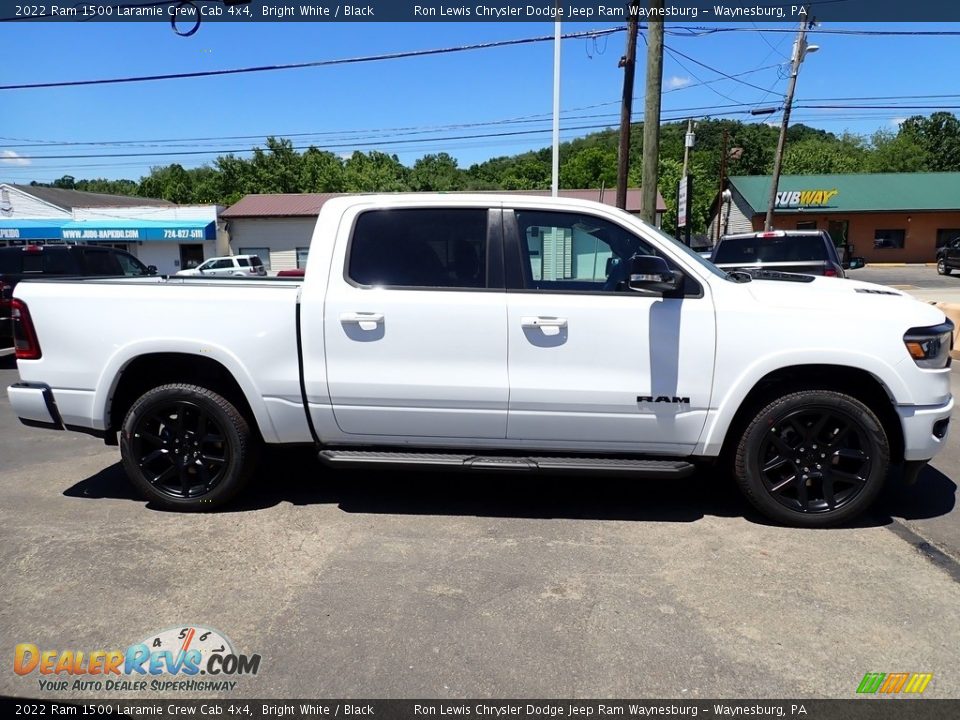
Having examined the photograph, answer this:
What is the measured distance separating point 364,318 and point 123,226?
40.9 m

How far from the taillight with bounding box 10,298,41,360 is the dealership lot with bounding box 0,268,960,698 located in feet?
3.41

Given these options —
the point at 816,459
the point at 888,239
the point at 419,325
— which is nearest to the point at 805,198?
the point at 888,239

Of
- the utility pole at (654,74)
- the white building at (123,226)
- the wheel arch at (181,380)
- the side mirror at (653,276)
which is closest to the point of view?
the side mirror at (653,276)

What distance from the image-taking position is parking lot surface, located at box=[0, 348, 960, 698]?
8.54ft

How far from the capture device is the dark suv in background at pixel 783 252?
31.8 ft

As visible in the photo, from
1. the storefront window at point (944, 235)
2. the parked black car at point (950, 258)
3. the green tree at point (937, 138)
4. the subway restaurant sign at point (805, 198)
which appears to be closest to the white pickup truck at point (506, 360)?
the parked black car at point (950, 258)

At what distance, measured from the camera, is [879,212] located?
1597 inches

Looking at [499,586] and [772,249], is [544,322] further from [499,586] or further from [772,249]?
[772,249]

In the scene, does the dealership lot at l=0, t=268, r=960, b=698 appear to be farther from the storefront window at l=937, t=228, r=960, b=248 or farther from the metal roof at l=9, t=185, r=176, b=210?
the storefront window at l=937, t=228, r=960, b=248

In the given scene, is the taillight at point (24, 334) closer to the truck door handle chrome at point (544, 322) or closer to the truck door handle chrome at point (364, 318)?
the truck door handle chrome at point (364, 318)

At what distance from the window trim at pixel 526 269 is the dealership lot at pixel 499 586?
1421 millimetres

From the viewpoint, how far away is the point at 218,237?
38.1m

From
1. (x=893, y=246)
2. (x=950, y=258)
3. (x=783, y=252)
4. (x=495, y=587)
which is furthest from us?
(x=893, y=246)

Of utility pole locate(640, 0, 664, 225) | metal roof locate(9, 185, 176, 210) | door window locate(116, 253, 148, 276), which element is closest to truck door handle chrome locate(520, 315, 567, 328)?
utility pole locate(640, 0, 664, 225)
